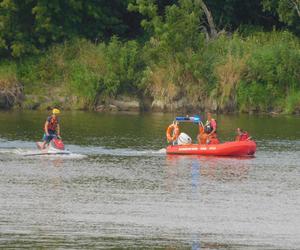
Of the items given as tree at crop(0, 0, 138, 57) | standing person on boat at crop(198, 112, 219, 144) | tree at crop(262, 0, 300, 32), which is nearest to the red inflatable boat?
standing person on boat at crop(198, 112, 219, 144)

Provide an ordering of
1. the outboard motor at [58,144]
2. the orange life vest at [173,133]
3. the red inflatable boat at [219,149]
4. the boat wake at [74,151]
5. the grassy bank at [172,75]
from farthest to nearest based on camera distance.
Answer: the grassy bank at [172,75] < the orange life vest at [173,133] < the red inflatable boat at [219,149] < the outboard motor at [58,144] < the boat wake at [74,151]

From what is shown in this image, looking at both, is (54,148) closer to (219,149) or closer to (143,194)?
(219,149)

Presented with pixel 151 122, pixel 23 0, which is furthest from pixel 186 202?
pixel 23 0

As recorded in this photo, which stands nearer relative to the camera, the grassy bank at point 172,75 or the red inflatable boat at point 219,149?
the red inflatable boat at point 219,149

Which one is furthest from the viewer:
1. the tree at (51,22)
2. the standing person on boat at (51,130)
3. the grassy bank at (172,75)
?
the tree at (51,22)

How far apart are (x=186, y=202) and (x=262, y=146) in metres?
16.4

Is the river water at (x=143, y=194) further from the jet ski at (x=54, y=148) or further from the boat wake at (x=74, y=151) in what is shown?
the jet ski at (x=54, y=148)

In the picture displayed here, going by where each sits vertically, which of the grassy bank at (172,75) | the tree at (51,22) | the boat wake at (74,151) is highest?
the tree at (51,22)

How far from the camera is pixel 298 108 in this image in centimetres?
6762

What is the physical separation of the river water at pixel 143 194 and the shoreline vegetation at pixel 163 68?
43.8 ft

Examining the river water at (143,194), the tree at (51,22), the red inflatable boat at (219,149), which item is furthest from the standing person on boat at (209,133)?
the tree at (51,22)

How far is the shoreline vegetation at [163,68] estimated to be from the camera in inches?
2680

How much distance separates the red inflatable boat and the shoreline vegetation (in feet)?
69.2

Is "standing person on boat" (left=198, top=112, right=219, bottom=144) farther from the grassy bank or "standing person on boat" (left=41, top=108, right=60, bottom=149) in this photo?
the grassy bank
